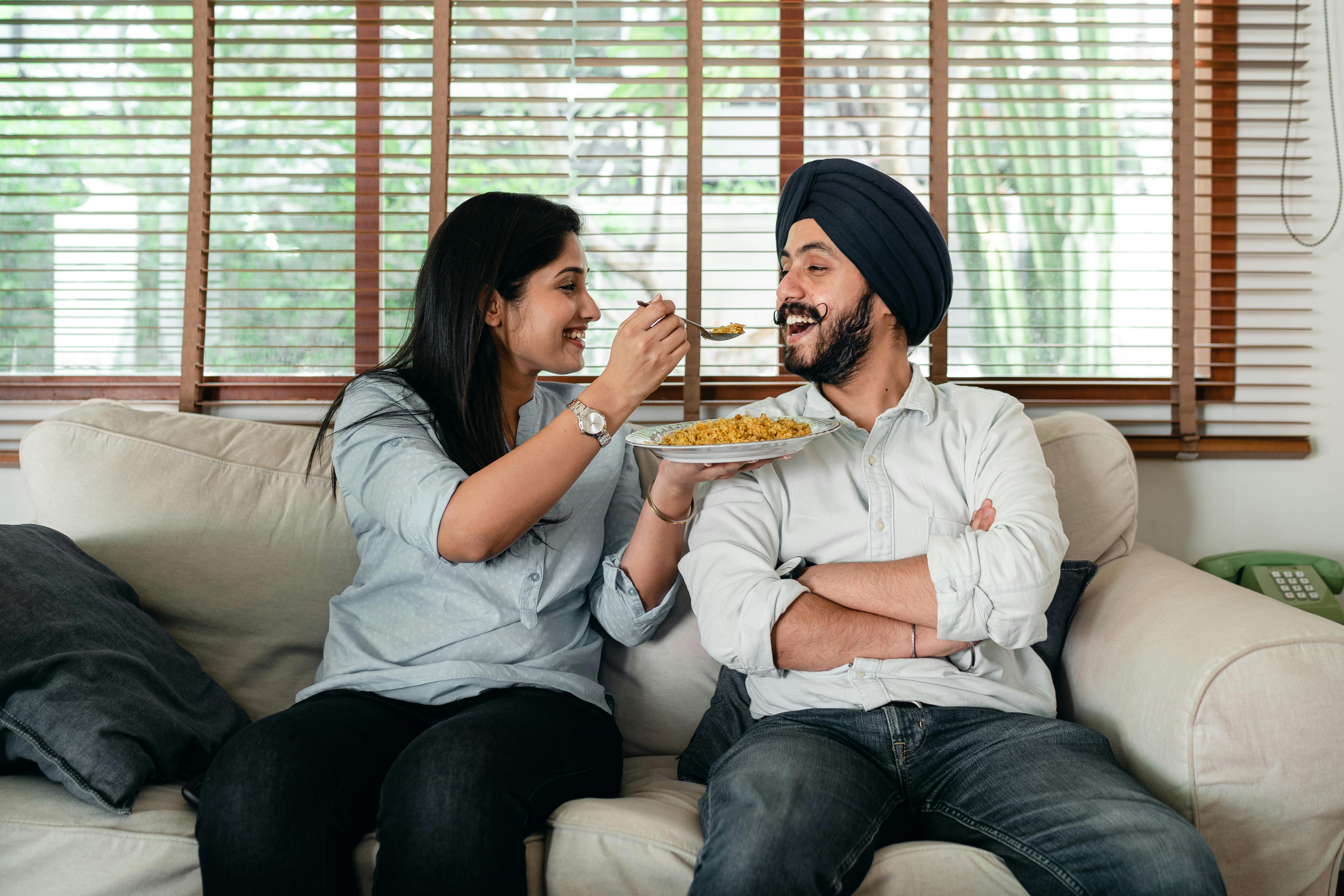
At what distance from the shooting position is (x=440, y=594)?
1.39 metres

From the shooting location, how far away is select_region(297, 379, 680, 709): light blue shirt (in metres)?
1.32

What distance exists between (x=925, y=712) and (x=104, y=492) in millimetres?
1556

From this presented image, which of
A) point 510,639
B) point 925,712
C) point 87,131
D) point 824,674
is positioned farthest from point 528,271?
point 87,131

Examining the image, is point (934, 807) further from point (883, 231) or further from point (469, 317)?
point (469, 317)

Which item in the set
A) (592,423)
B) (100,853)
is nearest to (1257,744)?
(592,423)

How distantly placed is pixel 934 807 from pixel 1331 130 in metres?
2.08

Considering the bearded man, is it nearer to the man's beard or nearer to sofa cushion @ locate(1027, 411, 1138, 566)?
the man's beard

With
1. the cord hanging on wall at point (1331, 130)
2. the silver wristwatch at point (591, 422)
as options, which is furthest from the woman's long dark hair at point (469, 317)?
the cord hanging on wall at point (1331, 130)

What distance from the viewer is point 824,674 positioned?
130 centimetres

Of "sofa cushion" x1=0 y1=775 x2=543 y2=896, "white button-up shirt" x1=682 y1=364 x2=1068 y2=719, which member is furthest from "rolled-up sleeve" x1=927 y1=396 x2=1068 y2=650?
"sofa cushion" x1=0 y1=775 x2=543 y2=896

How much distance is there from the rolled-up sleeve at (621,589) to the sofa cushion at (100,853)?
0.42 m

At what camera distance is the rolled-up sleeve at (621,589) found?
4.83ft

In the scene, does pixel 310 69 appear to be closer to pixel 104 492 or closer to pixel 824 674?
pixel 104 492

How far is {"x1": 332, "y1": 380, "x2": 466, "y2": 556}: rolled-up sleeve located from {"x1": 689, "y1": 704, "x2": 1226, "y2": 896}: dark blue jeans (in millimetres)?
582
